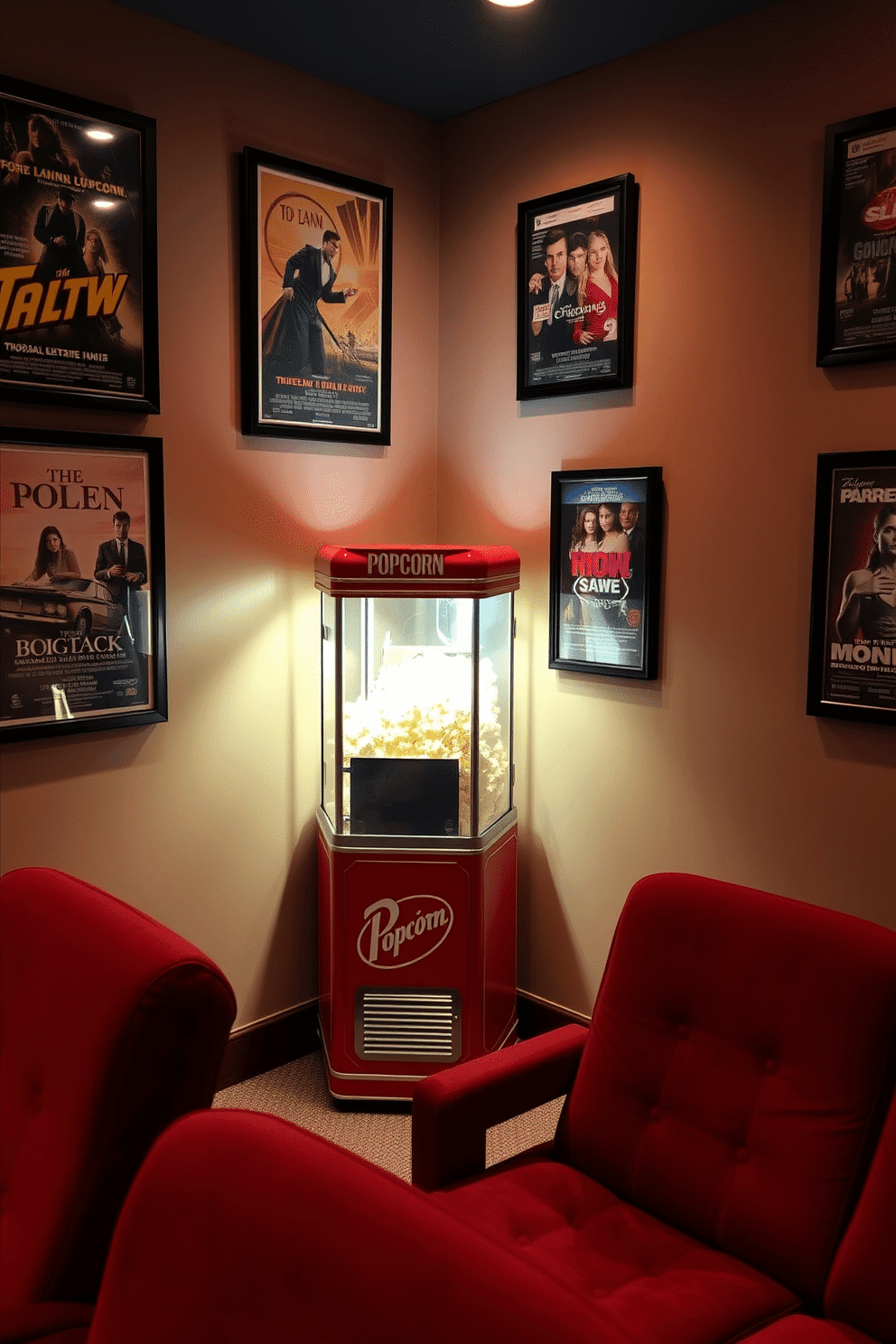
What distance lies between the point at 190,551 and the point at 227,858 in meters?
0.92

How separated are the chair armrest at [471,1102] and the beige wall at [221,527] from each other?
1344 mm

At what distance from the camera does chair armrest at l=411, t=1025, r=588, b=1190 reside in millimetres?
1892

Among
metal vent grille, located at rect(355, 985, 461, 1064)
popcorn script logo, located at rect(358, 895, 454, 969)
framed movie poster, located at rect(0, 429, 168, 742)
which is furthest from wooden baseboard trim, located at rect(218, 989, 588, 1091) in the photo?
framed movie poster, located at rect(0, 429, 168, 742)

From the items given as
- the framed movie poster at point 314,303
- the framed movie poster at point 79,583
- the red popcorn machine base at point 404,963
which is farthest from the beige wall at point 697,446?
the framed movie poster at point 79,583

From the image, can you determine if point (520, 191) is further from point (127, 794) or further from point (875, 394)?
point (127, 794)

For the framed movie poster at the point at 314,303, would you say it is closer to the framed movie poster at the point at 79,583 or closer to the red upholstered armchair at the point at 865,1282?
the framed movie poster at the point at 79,583

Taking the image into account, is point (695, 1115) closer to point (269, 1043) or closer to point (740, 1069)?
point (740, 1069)

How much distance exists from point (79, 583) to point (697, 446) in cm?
170

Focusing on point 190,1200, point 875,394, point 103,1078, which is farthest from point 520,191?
point 190,1200

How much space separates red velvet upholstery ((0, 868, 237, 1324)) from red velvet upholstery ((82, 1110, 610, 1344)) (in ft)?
1.28

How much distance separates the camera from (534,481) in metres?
3.35

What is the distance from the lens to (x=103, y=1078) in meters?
1.47

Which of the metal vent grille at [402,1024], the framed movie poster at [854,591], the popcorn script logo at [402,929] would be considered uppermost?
the framed movie poster at [854,591]

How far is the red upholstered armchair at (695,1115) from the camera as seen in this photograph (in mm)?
1678
